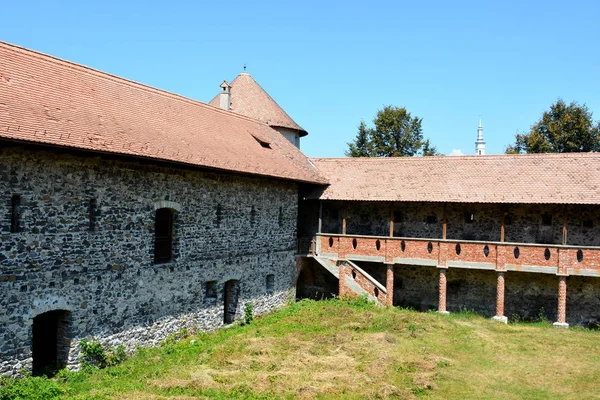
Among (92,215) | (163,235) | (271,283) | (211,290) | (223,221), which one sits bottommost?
(271,283)

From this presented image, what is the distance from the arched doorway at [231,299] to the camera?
1956 centimetres

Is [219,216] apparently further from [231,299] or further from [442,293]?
[442,293]

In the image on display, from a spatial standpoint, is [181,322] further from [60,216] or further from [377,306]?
[377,306]

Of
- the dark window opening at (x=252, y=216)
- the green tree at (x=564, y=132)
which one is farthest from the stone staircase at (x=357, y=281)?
the green tree at (x=564, y=132)

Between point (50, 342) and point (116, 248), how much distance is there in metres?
3.00

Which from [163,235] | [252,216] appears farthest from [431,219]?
[163,235]

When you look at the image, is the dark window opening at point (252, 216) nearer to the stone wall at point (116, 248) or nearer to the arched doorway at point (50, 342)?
the stone wall at point (116, 248)

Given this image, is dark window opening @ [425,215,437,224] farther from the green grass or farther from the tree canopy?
the tree canopy

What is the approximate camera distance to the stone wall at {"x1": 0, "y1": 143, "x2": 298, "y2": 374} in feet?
38.7

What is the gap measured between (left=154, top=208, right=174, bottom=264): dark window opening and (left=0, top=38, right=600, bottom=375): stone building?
0.04 meters

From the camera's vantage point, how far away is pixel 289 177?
21312 mm

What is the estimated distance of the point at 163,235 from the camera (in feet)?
54.2

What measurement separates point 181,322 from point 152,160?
17.4 ft

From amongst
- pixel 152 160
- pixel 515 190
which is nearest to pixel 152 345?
pixel 152 160
